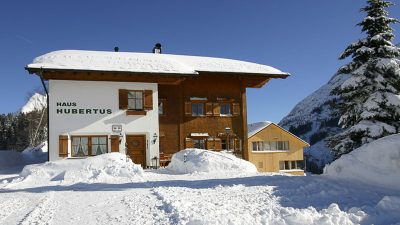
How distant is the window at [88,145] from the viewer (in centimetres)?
2014

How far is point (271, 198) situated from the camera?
28.6ft

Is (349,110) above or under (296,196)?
above

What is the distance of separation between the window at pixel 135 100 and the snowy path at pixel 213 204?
9.69 metres

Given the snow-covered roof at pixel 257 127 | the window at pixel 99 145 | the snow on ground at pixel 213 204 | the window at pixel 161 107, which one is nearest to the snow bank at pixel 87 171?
the snow on ground at pixel 213 204

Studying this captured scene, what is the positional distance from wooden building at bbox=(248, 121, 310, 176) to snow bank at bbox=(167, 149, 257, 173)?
23708mm

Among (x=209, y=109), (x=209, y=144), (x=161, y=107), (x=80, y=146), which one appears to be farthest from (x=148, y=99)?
(x=209, y=144)

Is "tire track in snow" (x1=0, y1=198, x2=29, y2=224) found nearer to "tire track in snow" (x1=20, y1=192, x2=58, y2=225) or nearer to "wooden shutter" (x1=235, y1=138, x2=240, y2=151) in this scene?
"tire track in snow" (x1=20, y1=192, x2=58, y2=225)

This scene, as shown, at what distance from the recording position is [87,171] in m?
15.6

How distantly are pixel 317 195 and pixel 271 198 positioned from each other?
1.10 metres

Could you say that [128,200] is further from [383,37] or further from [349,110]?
[383,37]

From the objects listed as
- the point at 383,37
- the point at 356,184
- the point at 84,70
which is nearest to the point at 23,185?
the point at 84,70

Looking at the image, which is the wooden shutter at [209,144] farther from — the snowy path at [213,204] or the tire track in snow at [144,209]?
the tire track in snow at [144,209]

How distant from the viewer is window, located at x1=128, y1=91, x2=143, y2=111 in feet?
69.6

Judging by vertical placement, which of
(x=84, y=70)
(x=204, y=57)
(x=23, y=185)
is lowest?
(x=23, y=185)
